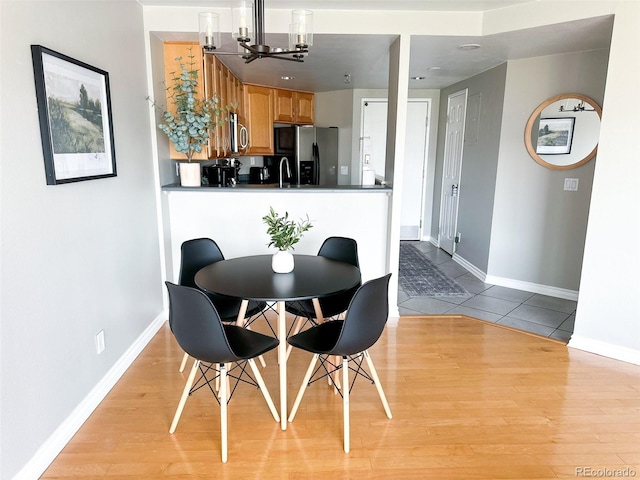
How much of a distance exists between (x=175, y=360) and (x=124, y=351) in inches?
13.1

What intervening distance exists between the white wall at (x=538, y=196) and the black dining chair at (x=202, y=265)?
301cm

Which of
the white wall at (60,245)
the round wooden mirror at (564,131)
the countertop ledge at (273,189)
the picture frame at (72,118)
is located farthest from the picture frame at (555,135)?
the picture frame at (72,118)

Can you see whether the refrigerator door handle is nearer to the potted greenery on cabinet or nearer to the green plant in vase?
the potted greenery on cabinet

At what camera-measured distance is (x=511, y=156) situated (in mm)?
4266

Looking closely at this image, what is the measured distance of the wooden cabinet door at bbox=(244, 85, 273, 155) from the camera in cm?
524

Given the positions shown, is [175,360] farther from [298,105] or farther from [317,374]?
[298,105]

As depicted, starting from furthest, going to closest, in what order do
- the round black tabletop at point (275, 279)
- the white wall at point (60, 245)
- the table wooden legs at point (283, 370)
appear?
the table wooden legs at point (283, 370) → the round black tabletop at point (275, 279) → the white wall at point (60, 245)

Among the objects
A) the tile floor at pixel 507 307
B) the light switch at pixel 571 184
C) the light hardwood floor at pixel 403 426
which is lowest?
the light hardwood floor at pixel 403 426

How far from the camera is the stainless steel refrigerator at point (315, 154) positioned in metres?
5.75

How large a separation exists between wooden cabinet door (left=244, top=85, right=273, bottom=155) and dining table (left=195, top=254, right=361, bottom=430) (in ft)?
10.3

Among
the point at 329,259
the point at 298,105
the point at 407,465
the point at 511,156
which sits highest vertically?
the point at 298,105

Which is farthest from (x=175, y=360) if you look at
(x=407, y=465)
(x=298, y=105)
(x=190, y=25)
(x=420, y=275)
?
(x=298, y=105)

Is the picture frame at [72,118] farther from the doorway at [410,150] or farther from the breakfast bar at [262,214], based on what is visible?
the doorway at [410,150]

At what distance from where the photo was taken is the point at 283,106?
5.67m
